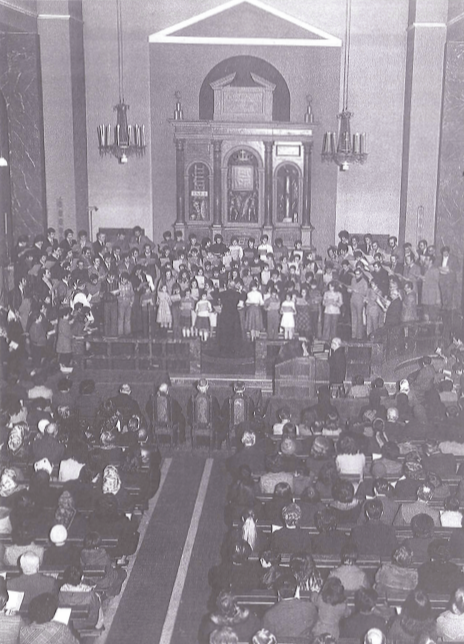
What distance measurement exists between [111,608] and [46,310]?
752 centimetres

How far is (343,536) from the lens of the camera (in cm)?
749

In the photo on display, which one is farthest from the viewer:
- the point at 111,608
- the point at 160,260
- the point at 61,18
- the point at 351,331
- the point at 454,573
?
the point at 61,18

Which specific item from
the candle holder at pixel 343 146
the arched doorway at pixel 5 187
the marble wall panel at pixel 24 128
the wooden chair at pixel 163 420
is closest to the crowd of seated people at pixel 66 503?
the wooden chair at pixel 163 420

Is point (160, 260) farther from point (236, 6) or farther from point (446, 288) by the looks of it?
point (236, 6)

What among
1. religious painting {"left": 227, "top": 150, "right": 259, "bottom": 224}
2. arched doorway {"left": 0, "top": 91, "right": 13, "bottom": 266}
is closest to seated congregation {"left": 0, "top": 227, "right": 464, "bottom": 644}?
arched doorway {"left": 0, "top": 91, "right": 13, "bottom": 266}

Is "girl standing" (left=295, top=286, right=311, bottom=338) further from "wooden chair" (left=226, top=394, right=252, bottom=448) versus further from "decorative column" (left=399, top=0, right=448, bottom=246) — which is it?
"decorative column" (left=399, top=0, right=448, bottom=246)

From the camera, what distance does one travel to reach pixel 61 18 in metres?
20.7

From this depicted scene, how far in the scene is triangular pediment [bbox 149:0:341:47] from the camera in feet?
73.6

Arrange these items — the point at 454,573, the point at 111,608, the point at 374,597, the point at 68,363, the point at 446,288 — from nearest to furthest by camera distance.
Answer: the point at 374,597
the point at 454,573
the point at 111,608
the point at 68,363
the point at 446,288

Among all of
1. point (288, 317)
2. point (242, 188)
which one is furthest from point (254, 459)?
point (242, 188)

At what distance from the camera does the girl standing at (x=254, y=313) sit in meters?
15.0

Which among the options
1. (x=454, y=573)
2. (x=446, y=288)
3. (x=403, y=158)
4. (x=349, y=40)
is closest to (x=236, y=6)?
(x=349, y=40)

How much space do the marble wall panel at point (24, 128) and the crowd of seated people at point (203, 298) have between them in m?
3.80

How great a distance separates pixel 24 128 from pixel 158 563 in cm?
1451
